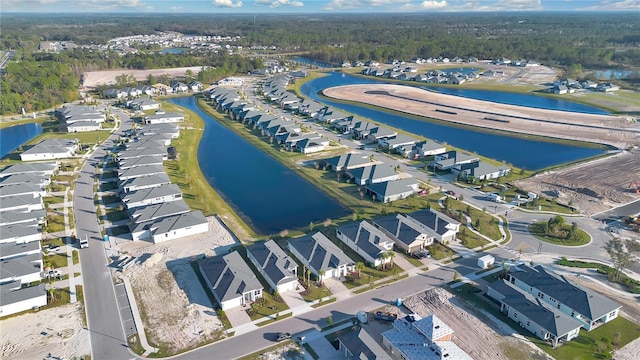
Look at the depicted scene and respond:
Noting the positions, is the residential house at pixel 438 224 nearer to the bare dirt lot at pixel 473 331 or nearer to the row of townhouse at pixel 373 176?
the row of townhouse at pixel 373 176

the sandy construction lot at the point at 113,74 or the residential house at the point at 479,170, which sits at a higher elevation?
the sandy construction lot at the point at 113,74

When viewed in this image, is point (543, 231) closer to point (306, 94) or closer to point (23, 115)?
point (306, 94)

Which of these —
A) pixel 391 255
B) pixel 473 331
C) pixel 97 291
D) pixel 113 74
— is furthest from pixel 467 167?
pixel 113 74

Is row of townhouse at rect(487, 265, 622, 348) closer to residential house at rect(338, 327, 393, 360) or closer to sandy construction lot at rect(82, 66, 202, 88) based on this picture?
residential house at rect(338, 327, 393, 360)

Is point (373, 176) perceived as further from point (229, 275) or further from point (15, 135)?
point (15, 135)

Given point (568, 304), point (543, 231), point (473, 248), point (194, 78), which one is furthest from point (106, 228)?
point (194, 78)

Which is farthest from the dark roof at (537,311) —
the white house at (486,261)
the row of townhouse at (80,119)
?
the row of townhouse at (80,119)

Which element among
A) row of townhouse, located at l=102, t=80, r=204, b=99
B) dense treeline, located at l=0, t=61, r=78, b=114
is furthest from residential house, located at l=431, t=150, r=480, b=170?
dense treeline, located at l=0, t=61, r=78, b=114
